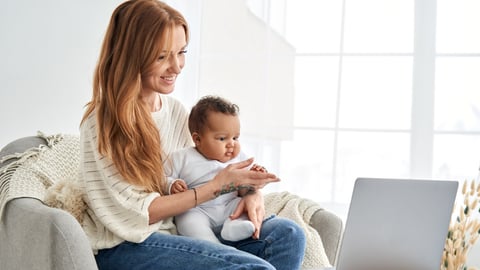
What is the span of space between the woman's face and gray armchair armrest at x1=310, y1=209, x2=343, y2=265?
82cm

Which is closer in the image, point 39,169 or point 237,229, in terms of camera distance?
point 237,229

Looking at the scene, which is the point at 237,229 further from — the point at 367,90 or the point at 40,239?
the point at 367,90

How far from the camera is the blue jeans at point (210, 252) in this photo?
1.58 m

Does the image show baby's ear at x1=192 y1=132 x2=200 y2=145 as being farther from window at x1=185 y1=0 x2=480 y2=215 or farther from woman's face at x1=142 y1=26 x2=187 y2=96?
window at x1=185 y1=0 x2=480 y2=215

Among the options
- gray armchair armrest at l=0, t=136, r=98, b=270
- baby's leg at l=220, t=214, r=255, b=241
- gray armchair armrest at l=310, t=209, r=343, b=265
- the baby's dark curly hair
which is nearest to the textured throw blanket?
gray armchair armrest at l=310, t=209, r=343, b=265

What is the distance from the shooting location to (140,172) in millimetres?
1739

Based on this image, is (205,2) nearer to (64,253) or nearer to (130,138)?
(130,138)

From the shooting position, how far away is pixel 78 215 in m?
1.79

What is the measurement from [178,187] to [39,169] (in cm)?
49

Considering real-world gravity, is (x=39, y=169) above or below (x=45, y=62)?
below

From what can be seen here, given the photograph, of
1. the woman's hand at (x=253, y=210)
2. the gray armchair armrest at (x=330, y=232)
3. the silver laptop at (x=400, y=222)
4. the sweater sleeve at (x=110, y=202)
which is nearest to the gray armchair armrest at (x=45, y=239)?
the sweater sleeve at (x=110, y=202)

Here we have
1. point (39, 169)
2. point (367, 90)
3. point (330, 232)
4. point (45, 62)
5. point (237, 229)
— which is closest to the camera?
point (237, 229)

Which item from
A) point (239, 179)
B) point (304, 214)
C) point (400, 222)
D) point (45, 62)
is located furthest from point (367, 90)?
point (400, 222)

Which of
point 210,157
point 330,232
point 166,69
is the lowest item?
point 330,232
